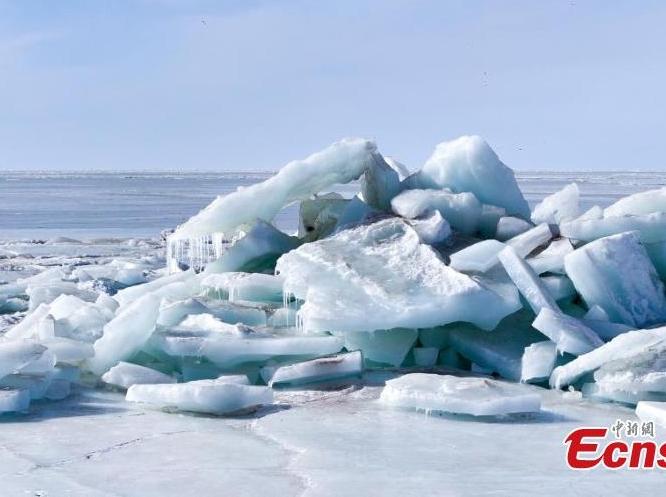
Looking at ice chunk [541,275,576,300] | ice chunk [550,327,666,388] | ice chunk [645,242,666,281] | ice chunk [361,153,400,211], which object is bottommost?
ice chunk [550,327,666,388]

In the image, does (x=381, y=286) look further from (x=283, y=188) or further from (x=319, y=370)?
(x=283, y=188)

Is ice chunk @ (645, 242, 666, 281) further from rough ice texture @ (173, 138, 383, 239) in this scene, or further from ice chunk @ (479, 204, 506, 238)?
rough ice texture @ (173, 138, 383, 239)

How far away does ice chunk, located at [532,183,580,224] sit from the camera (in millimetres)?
6043

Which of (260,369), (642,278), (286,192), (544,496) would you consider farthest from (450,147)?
(544,496)

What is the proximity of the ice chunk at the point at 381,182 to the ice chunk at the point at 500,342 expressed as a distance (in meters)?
1.31

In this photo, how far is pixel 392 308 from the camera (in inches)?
179

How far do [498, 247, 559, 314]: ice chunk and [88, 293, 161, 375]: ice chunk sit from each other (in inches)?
69.0

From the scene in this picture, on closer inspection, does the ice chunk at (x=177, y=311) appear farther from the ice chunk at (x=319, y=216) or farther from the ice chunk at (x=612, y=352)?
the ice chunk at (x=612, y=352)

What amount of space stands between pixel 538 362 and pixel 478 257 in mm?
738

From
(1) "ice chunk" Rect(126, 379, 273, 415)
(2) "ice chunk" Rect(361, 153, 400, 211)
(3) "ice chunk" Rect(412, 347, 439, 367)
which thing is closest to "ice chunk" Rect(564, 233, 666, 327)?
(3) "ice chunk" Rect(412, 347, 439, 367)

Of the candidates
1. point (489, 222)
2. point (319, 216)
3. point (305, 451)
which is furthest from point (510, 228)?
point (305, 451)

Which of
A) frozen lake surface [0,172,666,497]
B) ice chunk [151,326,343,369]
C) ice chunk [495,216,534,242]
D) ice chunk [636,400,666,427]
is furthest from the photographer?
ice chunk [495,216,534,242]

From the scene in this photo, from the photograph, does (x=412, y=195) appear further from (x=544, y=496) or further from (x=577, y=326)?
(x=544, y=496)

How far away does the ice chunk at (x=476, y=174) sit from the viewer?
5.87 meters
